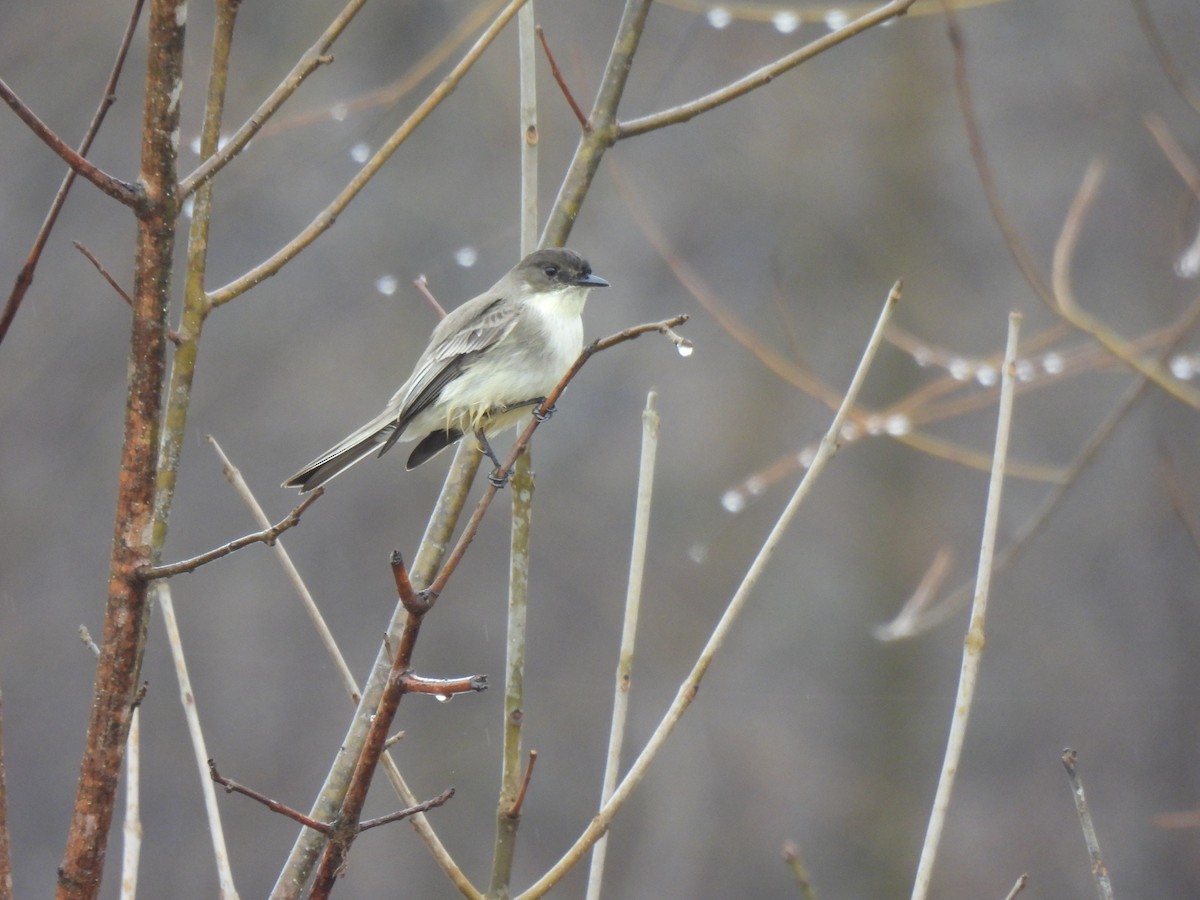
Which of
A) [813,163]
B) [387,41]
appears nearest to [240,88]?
[387,41]

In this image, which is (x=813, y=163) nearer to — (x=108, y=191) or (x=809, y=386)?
(x=809, y=386)

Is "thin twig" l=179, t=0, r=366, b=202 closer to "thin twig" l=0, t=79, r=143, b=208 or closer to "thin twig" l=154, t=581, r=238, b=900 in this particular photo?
"thin twig" l=0, t=79, r=143, b=208

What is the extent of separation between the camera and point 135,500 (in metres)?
1.36

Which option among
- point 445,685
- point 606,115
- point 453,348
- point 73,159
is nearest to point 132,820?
point 445,685

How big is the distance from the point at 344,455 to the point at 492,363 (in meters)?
0.54

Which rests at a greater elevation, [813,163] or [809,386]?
[813,163]

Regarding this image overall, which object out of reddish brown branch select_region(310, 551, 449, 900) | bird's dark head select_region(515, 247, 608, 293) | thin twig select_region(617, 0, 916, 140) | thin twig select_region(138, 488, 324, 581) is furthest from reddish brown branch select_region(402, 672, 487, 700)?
bird's dark head select_region(515, 247, 608, 293)

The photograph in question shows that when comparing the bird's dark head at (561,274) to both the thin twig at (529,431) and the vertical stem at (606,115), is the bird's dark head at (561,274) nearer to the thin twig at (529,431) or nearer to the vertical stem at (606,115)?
the vertical stem at (606,115)

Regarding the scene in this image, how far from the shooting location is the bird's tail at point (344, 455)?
9.54 ft

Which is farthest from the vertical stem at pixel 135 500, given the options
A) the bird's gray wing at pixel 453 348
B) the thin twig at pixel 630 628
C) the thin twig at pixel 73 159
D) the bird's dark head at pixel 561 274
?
the bird's dark head at pixel 561 274

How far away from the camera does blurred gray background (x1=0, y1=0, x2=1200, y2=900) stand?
7.00 m

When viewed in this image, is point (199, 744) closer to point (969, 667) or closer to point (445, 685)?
point (445, 685)

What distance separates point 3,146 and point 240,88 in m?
1.55

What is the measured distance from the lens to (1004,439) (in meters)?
1.84
